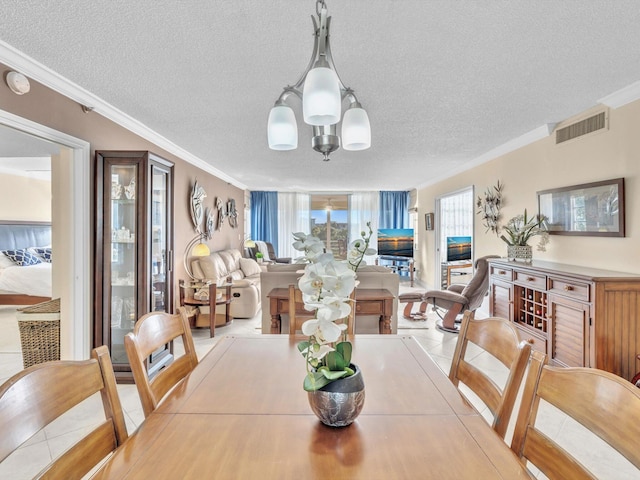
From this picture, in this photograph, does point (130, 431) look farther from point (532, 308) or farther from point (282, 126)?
point (532, 308)

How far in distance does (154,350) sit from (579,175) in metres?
3.88

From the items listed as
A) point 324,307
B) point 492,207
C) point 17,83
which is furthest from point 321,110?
point 492,207

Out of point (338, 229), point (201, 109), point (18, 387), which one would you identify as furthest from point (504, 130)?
point (338, 229)

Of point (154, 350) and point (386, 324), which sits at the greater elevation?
point (154, 350)

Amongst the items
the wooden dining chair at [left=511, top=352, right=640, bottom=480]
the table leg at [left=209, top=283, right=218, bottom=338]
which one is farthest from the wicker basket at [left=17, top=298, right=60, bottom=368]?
the wooden dining chair at [left=511, top=352, right=640, bottom=480]

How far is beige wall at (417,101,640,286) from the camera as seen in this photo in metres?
2.75

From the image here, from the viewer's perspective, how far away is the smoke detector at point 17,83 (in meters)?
2.12

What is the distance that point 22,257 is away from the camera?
18.4 feet

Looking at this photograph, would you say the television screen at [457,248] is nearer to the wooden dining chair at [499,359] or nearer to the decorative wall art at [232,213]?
the decorative wall art at [232,213]

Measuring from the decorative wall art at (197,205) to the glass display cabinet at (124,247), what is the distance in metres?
2.11

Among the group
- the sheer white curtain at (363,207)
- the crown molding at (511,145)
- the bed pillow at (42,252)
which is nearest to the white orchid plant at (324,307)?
the crown molding at (511,145)

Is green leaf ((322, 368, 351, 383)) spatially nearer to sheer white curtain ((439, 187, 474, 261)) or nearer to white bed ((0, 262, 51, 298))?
white bed ((0, 262, 51, 298))

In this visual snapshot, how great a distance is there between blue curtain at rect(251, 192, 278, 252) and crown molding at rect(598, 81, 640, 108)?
24.6ft

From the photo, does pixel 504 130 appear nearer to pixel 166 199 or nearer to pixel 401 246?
pixel 166 199
